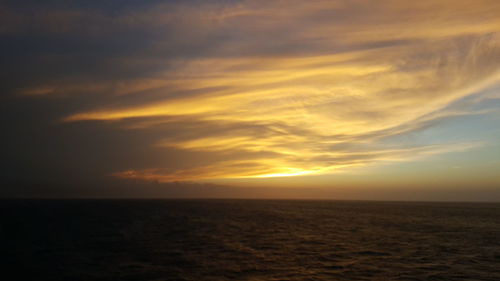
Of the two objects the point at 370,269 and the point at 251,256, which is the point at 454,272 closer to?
the point at 370,269

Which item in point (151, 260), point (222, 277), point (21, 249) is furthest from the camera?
point (21, 249)

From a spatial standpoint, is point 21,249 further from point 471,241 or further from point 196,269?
point 471,241

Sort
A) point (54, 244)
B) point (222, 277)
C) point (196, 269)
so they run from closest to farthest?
point (222, 277) → point (196, 269) → point (54, 244)

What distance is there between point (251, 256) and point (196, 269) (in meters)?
9.75

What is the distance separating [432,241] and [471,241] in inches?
304

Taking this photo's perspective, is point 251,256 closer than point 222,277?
No

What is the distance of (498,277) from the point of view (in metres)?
34.8

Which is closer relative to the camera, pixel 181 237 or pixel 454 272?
Result: pixel 454 272

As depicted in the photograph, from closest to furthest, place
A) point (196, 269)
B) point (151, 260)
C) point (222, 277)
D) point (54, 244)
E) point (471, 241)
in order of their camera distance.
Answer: point (222, 277) < point (196, 269) < point (151, 260) < point (54, 244) < point (471, 241)

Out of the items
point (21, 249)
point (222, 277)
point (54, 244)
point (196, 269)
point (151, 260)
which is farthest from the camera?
point (54, 244)

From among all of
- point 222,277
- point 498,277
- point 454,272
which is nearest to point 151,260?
point 222,277

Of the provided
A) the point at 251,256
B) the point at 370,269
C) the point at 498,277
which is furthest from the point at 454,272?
the point at 251,256

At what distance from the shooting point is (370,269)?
3725cm

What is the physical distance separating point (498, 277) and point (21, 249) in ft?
186
